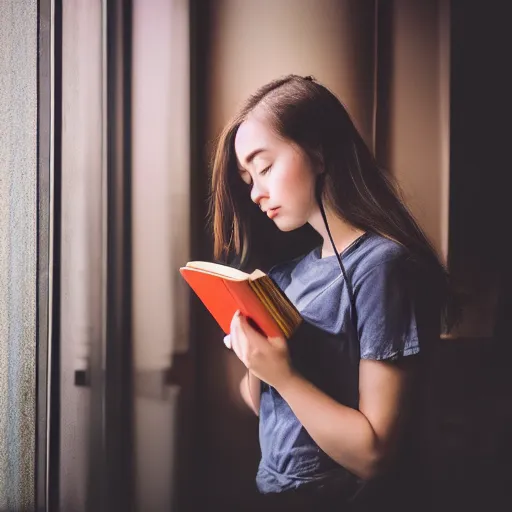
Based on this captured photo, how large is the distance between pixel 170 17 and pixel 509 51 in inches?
22.9

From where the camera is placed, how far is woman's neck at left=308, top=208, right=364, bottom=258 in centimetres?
92

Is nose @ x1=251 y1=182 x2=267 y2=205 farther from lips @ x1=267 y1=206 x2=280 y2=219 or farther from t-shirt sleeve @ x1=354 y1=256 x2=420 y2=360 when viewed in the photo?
t-shirt sleeve @ x1=354 y1=256 x2=420 y2=360

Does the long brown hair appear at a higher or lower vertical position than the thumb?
higher

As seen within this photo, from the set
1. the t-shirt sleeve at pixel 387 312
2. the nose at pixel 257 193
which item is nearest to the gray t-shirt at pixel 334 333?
the t-shirt sleeve at pixel 387 312

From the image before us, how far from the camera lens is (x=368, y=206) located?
92 centimetres

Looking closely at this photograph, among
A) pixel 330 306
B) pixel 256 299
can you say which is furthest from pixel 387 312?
pixel 256 299

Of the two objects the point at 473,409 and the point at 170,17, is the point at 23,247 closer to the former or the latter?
the point at 170,17

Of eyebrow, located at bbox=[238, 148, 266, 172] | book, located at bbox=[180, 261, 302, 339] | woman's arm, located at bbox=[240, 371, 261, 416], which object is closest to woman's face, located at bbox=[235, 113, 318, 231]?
eyebrow, located at bbox=[238, 148, 266, 172]

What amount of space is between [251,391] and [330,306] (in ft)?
0.68

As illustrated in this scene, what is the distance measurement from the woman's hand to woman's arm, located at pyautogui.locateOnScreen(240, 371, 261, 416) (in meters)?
0.01

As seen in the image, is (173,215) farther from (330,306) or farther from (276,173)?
(330,306)

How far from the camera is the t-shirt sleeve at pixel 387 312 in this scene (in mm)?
883

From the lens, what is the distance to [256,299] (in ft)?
3.06

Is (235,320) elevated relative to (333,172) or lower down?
lower down
